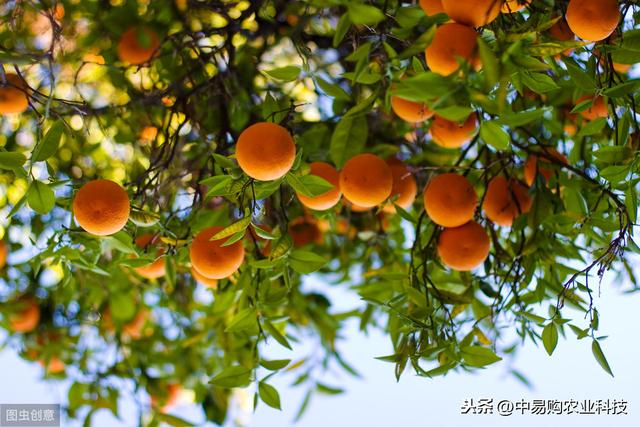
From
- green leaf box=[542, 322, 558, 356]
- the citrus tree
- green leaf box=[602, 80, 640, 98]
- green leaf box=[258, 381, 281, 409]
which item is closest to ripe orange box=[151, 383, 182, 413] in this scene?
the citrus tree

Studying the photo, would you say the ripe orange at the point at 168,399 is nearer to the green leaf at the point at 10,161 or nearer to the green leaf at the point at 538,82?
the green leaf at the point at 10,161

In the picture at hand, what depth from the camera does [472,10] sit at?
675mm

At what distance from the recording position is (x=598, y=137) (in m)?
1.08

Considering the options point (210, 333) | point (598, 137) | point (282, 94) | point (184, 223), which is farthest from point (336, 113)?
point (210, 333)

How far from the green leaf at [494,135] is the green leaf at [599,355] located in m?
0.30

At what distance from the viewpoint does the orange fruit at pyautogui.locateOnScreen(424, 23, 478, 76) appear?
65 cm

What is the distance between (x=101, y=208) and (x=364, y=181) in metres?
0.36

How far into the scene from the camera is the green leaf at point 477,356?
828 mm

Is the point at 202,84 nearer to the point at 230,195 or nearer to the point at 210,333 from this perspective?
the point at 230,195

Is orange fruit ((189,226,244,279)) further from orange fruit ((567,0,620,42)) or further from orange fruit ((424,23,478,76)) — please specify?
orange fruit ((567,0,620,42))

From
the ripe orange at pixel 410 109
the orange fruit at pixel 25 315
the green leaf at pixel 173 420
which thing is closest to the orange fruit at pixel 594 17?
the ripe orange at pixel 410 109

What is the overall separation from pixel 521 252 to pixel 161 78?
74 centimetres

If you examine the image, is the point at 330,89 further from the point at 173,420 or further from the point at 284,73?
the point at 173,420

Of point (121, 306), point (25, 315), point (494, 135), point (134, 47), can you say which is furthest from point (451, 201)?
point (25, 315)
